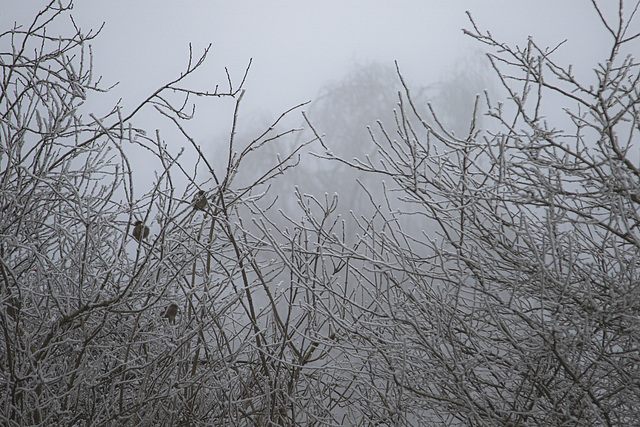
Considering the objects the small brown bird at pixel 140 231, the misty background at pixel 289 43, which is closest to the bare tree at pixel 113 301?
the small brown bird at pixel 140 231

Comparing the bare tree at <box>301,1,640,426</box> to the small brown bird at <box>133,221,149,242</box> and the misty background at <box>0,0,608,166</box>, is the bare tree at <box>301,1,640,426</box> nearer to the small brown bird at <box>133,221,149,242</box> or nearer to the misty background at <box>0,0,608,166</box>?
the small brown bird at <box>133,221,149,242</box>

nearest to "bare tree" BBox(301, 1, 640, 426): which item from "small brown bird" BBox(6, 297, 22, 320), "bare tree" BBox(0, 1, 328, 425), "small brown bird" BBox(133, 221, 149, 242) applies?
"bare tree" BBox(0, 1, 328, 425)

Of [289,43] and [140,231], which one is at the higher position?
[289,43]

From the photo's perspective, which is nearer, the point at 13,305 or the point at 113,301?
the point at 113,301

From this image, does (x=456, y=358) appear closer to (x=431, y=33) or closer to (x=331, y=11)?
(x=431, y=33)

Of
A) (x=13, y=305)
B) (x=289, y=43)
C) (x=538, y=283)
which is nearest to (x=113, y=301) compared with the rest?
(x=13, y=305)

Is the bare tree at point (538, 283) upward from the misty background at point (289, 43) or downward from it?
downward

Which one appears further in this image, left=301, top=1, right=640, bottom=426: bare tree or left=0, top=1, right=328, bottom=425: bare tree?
left=0, top=1, right=328, bottom=425: bare tree

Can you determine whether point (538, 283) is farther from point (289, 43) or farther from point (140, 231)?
point (289, 43)

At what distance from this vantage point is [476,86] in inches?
471

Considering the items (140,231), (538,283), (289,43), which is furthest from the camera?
(289,43)

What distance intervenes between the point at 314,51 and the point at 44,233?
22095mm

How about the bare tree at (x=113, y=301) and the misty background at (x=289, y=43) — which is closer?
the bare tree at (x=113, y=301)

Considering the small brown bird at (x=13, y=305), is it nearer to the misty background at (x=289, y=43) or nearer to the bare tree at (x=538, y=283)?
the bare tree at (x=538, y=283)
